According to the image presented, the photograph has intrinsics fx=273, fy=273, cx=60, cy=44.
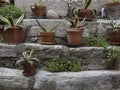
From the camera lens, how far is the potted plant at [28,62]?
13.7 ft

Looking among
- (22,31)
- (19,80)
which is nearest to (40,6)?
(22,31)

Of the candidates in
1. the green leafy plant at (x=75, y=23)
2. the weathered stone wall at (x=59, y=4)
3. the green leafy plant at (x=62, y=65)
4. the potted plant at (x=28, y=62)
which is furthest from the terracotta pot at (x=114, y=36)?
the potted plant at (x=28, y=62)

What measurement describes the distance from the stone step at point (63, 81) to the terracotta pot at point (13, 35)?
64 cm

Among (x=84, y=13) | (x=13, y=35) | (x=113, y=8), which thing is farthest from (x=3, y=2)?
(x=113, y=8)

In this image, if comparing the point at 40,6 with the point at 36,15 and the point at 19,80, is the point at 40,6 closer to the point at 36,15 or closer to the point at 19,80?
the point at 36,15

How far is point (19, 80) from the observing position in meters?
4.25

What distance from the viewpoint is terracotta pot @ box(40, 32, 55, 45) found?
15.2 feet

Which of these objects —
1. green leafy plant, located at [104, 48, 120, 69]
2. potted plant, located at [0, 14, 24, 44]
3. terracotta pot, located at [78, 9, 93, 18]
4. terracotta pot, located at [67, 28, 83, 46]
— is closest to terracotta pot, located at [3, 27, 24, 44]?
potted plant, located at [0, 14, 24, 44]

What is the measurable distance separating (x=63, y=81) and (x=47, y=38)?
2.81ft

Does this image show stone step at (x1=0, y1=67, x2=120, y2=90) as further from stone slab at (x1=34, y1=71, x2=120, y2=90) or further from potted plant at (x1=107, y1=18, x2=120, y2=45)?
potted plant at (x1=107, y1=18, x2=120, y2=45)

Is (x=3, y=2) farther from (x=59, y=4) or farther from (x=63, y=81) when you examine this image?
(x=63, y=81)

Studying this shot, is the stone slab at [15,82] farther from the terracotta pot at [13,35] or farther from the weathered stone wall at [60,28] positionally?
the weathered stone wall at [60,28]

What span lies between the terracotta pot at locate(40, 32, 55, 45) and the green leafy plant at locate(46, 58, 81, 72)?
0.35 m

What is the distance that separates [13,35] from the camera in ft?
15.3
